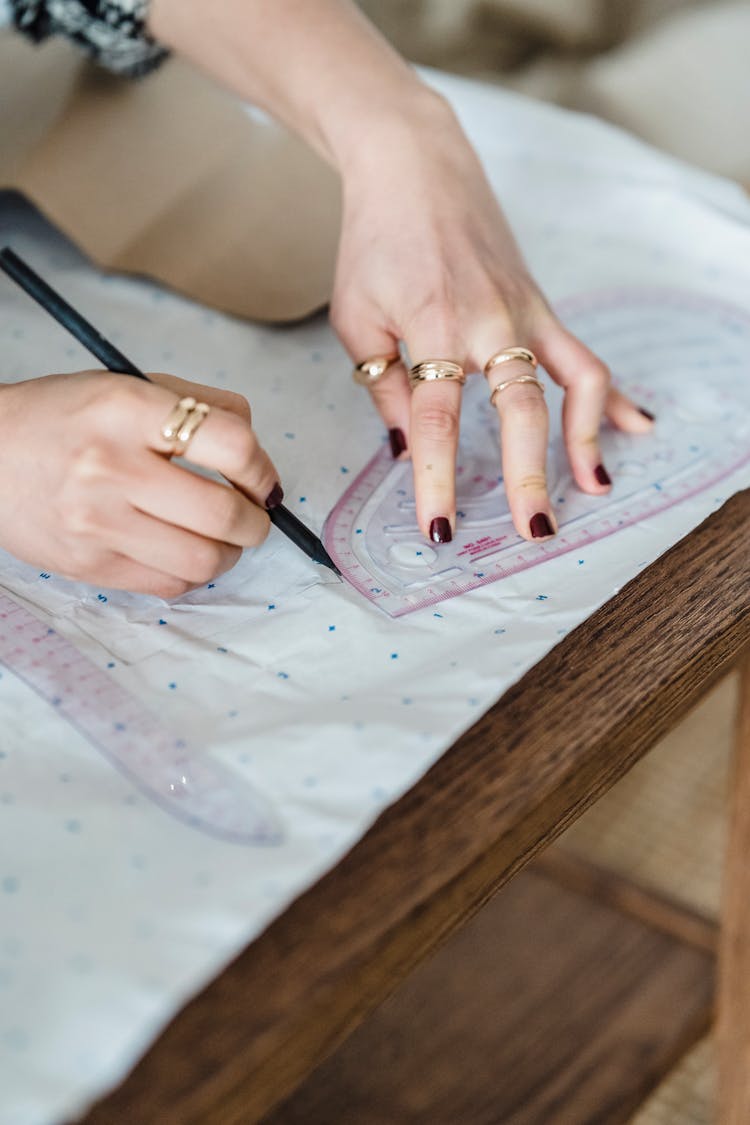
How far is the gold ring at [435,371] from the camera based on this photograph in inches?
22.3

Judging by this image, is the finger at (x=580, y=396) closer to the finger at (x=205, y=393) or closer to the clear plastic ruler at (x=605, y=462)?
the clear plastic ruler at (x=605, y=462)

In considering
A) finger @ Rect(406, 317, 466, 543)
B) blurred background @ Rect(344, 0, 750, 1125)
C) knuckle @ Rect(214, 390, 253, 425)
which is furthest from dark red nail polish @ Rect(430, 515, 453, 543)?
blurred background @ Rect(344, 0, 750, 1125)

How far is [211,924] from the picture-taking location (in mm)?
350

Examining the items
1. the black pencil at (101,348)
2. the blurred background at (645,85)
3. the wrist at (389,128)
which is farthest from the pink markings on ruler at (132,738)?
the blurred background at (645,85)

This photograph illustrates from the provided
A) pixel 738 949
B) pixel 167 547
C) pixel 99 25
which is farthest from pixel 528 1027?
pixel 99 25

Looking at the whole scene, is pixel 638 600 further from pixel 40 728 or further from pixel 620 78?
pixel 620 78

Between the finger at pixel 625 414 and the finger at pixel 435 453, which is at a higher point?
the finger at pixel 435 453

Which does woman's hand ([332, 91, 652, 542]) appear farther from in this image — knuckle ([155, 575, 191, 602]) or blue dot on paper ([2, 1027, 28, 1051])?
blue dot on paper ([2, 1027, 28, 1051])

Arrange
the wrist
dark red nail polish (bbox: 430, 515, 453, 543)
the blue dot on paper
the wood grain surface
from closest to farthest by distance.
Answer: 1. the blue dot on paper
2. dark red nail polish (bbox: 430, 515, 453, 543)
3. the wrist
4. the wood grain surface

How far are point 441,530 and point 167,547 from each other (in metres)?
0.14

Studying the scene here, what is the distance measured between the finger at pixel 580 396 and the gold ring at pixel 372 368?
79mm

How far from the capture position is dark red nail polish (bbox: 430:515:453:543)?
524 mm

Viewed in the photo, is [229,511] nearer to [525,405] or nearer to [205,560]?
[205,560]

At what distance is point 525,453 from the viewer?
1.79 feet
